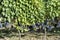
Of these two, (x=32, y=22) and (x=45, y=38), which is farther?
(x=45, y=38)

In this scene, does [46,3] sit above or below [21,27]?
above

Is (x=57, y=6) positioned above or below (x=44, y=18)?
above

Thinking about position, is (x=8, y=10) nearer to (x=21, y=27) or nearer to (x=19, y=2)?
(x=19, y=2)

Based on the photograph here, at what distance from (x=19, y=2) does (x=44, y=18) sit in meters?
1.21

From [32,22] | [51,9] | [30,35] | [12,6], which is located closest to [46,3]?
[51,9]

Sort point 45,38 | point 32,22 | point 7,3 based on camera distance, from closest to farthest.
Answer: point 7,3, point 32,22, point 45,38

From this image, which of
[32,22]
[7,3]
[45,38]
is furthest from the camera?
[45,38]

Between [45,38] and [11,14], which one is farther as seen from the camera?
[45,38]

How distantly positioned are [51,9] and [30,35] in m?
1.75

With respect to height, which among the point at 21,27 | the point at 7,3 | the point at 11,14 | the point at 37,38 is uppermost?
the point at 7,3

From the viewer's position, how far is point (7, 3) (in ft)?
20.6

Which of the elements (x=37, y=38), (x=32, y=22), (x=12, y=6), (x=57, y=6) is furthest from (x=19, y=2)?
(x=37, y=38)

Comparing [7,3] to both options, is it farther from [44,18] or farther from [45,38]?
[45,38]


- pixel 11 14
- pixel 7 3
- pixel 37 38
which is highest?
pixel 7 3
